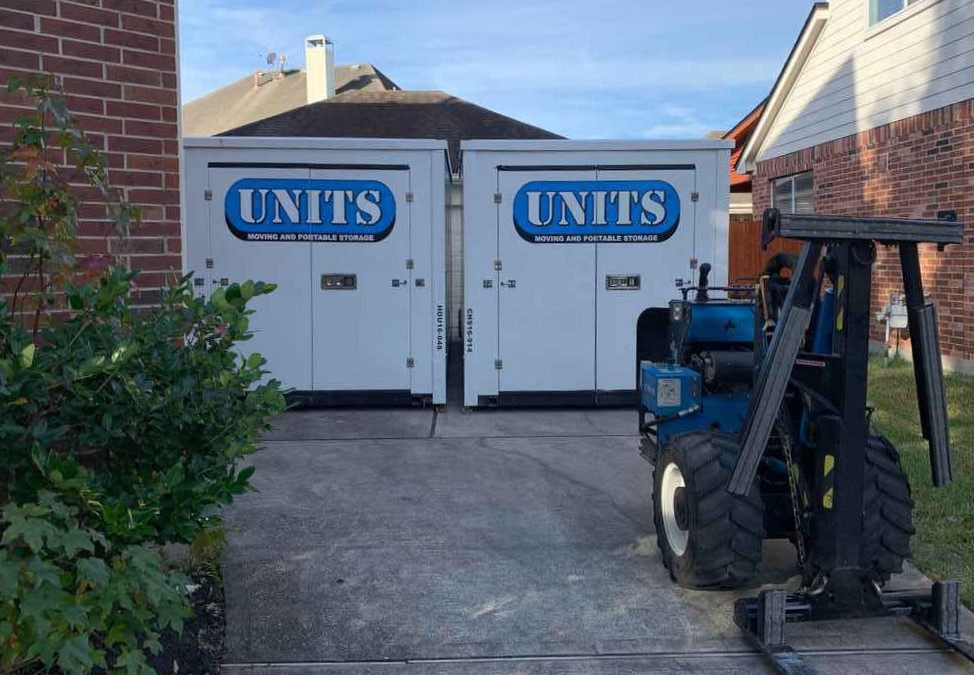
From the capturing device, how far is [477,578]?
15.2ft

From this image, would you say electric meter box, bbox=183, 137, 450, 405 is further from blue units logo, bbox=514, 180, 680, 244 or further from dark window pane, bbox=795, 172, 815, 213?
dark window pane, bbox=795, 172, 815, 213

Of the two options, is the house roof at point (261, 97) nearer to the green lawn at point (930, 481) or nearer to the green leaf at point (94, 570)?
the green lawn at point (930, 481)

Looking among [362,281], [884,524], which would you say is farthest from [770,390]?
[362,281]

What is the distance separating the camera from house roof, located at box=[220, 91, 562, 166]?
18.5 meters

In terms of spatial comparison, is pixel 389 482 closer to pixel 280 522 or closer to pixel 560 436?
pixel 280 522

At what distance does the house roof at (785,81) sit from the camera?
549 inches

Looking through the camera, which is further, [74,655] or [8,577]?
[74,655]

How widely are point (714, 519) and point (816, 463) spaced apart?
0.51m

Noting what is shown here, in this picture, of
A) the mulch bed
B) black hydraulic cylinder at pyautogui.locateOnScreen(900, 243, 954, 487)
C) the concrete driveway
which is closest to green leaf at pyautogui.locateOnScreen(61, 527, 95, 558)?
the mulch bed

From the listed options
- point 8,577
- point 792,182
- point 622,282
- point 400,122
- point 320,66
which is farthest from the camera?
point 320,66

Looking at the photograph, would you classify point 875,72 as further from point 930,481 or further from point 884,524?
point 884,524

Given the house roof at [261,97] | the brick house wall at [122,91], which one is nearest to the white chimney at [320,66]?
the house roof at [261,97]

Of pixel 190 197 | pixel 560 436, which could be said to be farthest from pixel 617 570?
pixel 190 197

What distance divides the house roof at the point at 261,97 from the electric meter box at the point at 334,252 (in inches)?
708
